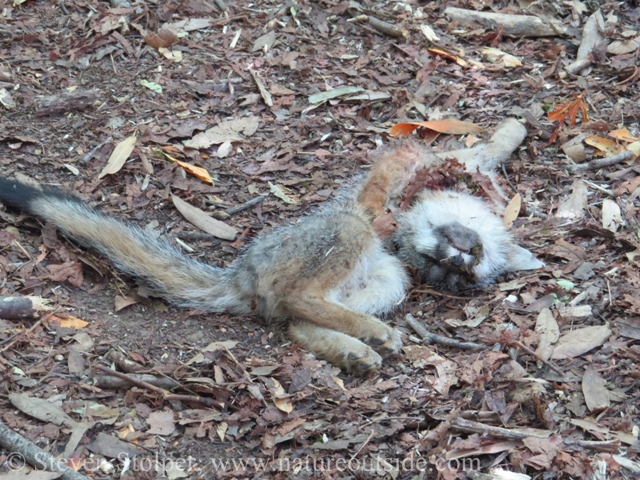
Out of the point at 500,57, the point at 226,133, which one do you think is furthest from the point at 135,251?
the point at 500,57

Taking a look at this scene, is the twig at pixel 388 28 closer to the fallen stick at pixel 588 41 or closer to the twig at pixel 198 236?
the fallen stick at pixel 588 41

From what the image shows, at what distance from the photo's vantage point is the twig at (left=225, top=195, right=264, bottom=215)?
23.5 feet

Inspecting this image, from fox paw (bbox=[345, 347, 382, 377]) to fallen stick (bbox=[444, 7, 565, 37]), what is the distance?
562 centimetres

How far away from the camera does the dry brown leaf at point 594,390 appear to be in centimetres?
484

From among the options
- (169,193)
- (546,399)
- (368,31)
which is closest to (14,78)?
(169,193)

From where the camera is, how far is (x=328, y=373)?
546 cm

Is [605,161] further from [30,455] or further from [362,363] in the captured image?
[30,455]

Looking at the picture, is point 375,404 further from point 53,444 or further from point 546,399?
point 53,444

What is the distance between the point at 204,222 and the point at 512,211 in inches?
120

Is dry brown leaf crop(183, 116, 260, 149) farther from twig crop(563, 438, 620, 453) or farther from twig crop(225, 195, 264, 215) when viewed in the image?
twig crop(563, 438, 620, 453)

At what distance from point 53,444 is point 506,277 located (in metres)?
4.16

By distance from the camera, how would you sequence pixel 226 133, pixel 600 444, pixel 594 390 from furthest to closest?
pixel 226 133 < pixel 594 390 < pixel 600 444

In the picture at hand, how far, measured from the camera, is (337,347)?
5.62 m

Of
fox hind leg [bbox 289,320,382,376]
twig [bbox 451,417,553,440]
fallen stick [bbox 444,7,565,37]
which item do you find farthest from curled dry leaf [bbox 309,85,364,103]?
twig [bbox 451,417,553,440]
